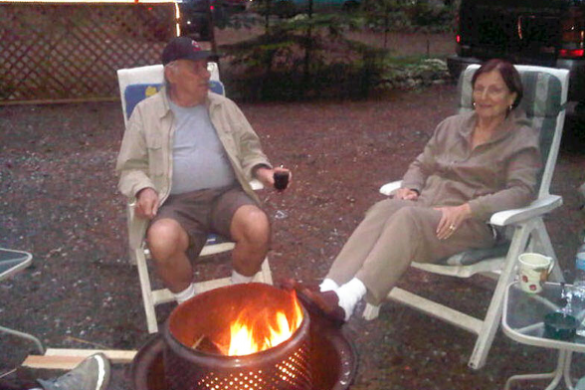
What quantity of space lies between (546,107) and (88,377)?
2390mm

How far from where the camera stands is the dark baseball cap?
3.09 m

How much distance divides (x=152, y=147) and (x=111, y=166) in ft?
9.11

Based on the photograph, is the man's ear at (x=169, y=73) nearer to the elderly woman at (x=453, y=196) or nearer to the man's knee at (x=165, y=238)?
the man's knee at (x=165, y=238)

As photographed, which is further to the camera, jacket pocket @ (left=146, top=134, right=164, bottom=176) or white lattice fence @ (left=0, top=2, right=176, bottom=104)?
white lattice fence @ (left=0, top=2, right=176, bottom=104)

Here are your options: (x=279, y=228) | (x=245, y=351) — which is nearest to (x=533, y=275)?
(x=245, y=351)

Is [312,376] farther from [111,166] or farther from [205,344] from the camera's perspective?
[111,166]

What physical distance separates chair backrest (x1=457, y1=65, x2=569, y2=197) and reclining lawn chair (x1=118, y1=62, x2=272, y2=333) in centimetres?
138

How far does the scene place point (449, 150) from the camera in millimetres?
3291

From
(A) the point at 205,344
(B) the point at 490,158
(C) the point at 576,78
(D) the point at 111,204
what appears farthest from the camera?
(C) the point at 576,78

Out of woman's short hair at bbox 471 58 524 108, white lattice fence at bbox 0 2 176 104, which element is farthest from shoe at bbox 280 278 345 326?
white lattice fence at bbox 0 2 176 104

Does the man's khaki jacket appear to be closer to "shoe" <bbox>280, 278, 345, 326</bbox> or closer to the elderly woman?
the elderly woman

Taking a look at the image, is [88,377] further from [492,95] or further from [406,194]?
[492,95]

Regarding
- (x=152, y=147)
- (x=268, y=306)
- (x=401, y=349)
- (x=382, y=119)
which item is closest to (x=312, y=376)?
(x=268, y=306)

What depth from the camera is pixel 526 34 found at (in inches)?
236
